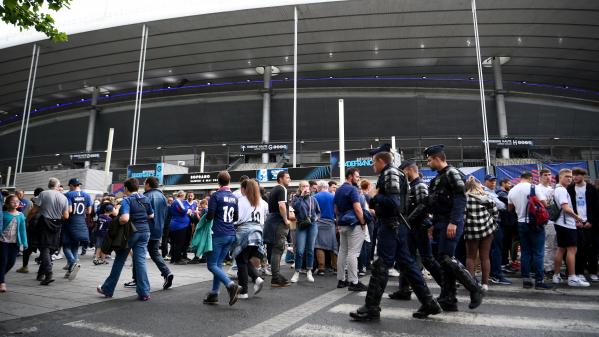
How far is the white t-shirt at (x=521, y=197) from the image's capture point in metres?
5.99

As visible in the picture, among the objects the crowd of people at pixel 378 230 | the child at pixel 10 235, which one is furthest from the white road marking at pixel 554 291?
the child at pixel 10 235

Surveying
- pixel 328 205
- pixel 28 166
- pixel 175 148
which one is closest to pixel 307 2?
pixel 175 148

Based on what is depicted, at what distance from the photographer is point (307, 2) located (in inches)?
859

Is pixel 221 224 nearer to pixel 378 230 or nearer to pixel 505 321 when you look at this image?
pixel 378 230

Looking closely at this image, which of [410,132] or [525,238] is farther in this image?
[410,132]

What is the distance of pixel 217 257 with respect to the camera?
199 inches

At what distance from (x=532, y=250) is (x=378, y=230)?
3.40 meters

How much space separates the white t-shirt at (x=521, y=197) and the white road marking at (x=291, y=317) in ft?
10.6

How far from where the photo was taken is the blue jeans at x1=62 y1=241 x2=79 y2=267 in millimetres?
6920

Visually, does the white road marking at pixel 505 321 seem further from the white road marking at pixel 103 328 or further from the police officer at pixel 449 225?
the white road marking at pixel 103 328

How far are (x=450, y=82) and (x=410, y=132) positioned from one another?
5.36m

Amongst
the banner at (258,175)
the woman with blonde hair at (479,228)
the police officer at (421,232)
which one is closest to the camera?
the police officer at (421,232)

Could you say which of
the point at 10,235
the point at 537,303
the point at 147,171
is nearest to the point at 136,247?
the point at 10,235

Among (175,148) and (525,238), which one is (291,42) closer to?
(175,148)
